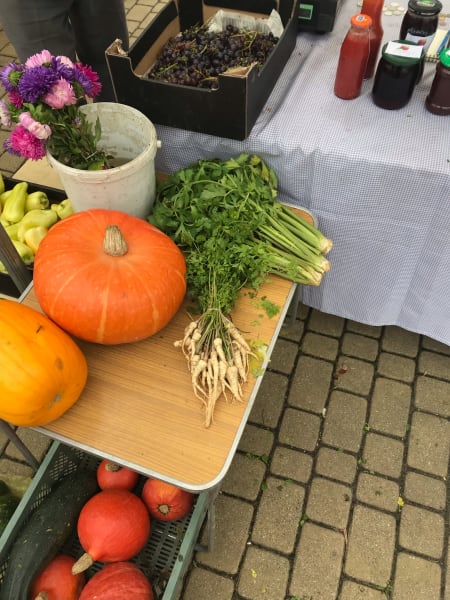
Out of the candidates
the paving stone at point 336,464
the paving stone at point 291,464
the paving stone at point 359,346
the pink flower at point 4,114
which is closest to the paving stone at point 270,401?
the paving stone at point 291,464

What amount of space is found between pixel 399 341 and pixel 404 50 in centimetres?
154

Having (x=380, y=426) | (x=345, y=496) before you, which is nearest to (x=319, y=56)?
(x=380, y=426)

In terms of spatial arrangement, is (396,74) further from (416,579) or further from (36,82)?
(416,579)

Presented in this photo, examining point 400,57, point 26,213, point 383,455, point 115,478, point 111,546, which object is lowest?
point 383,455

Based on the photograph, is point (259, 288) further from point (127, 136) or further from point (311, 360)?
point (311, 360)

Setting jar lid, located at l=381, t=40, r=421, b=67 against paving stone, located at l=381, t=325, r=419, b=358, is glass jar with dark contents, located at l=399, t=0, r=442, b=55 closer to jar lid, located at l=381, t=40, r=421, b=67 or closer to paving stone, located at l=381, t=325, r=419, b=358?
jar lid, located at l=381, t=40, r=421, b=67

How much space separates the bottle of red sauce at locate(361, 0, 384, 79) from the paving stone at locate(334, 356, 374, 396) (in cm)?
145

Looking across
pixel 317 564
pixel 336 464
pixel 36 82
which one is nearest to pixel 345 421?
pixel 336 464

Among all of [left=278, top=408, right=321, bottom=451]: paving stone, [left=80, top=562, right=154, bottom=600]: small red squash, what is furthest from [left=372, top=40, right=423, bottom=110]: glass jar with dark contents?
[left=80, top=562, right=154, bottom=600]: small red squash

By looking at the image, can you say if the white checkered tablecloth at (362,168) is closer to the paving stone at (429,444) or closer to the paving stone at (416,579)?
the paving stone at (429,444)

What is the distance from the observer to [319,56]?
2.36 metres

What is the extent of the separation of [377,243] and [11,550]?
191 cm

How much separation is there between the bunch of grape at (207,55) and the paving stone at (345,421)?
166 cm

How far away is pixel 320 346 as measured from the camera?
9.32 feet
